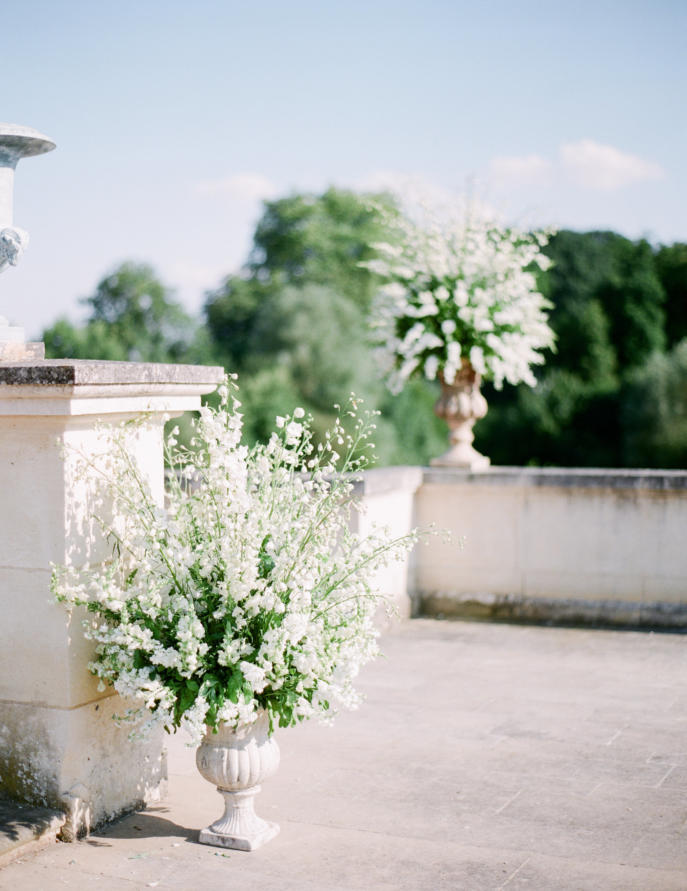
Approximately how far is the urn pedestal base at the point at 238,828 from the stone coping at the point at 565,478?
4972 mm

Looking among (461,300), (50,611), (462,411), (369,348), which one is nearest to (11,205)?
(50,611)

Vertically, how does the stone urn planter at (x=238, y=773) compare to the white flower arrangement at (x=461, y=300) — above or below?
below

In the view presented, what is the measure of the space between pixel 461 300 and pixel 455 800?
4.81 m

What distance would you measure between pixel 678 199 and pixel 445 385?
163 feet

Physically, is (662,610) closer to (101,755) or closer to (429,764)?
(429,764)

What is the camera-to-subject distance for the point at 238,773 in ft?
13.4

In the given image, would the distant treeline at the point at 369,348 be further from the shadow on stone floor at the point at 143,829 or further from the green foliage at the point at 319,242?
the shadow on stone floor at the point at 143,829

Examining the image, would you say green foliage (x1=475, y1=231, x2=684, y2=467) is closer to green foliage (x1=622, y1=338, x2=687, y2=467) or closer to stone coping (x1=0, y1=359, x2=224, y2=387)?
green foliage (x1=622, y1=338, x2=687, y2=467)

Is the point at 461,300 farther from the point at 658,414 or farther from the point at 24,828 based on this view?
the point at 658,414

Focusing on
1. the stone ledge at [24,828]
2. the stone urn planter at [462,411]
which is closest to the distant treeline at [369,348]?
the stone urn planter at [462,411]

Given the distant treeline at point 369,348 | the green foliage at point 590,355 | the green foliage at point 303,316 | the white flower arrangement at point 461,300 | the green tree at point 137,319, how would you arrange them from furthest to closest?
the green foliage at point 590,355 → the green tree at point 137,319 → the distant treeline at point 369,348 → the green foliage at point 303,316 → the white flower arrangement at point 461,300

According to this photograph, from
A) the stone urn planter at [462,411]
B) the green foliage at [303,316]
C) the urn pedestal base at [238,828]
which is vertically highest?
the green foliage at [303,316]

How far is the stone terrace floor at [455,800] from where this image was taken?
12.9 feet

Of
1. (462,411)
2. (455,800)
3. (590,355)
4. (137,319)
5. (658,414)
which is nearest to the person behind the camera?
(455,800)
